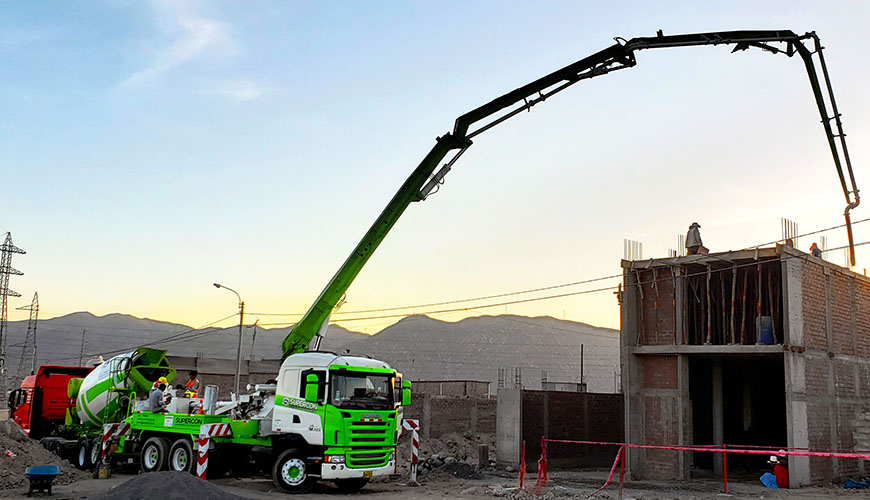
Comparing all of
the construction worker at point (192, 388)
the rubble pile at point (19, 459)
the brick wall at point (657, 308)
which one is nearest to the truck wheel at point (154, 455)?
the construction worker at point (192, 388)

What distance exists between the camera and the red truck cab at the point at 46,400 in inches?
1005

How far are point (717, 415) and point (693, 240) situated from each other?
18.5 ft

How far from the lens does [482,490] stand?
16797 millimetres

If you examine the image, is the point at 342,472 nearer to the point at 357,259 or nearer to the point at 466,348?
the point at 357,259

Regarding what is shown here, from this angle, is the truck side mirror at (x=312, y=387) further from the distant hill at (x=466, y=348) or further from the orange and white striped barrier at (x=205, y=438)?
the distant hill at (x=466, y=348)

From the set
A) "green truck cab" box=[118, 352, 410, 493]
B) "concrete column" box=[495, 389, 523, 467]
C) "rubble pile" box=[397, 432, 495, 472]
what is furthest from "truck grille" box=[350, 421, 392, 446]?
"rubble pile" box=[397, 432, 495, 472]

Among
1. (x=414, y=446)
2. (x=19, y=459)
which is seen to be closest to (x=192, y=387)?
(x=19, y=459)

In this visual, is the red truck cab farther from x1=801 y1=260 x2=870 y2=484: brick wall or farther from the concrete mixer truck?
x1=801 y1=260 x2=870 y2=484: brick wall

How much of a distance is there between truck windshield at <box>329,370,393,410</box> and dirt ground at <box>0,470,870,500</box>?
6.55 ft

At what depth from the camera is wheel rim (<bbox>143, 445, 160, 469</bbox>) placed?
1886 cm

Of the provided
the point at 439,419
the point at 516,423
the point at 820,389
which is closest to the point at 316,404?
the point at 516,423

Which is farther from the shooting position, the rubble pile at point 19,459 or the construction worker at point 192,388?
the construction worker at point 192,388

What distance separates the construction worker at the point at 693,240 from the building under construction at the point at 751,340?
999 mm

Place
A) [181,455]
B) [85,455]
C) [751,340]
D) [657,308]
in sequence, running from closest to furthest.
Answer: [181,455] < [751,340] < [85,455] < [657,308]
